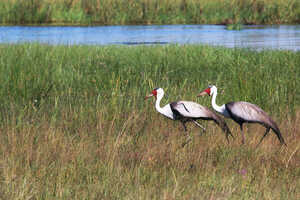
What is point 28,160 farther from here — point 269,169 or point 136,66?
point 136,66

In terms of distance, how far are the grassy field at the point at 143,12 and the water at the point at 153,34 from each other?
1539 millimetres

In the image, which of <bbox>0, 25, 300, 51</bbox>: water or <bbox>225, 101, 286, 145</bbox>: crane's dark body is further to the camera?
<bbox>0, 25, 300, 51</bbox>: water

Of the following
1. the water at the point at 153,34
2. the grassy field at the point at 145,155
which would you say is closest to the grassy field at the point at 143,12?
the water at the point at 153,34

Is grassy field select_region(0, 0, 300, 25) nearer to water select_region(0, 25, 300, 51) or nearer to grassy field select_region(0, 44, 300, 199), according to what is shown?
water select_region(0, 25, 300, 51)

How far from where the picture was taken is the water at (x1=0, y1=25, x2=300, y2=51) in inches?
842

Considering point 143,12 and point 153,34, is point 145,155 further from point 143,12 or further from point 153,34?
point 143,12

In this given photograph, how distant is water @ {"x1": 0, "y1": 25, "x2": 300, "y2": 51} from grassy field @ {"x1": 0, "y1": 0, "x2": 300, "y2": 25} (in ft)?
5.05

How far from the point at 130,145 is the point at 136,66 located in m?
7.11

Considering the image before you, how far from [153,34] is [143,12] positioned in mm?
5665

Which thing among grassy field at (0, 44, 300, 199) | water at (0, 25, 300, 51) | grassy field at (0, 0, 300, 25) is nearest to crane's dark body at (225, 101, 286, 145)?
grassy field at (0, 44, 300, 199)

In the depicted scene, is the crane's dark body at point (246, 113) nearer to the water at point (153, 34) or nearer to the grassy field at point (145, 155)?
the grassy field at point (145, 155)

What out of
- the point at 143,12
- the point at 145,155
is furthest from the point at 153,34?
the point at 145,155

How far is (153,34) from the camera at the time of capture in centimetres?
2533

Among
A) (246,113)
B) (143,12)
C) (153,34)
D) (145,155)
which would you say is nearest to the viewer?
(246,113)
